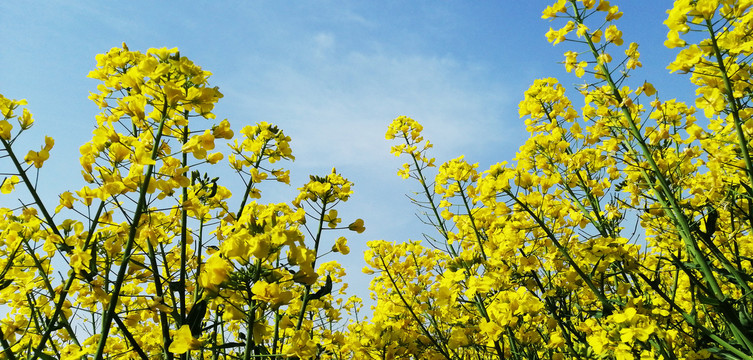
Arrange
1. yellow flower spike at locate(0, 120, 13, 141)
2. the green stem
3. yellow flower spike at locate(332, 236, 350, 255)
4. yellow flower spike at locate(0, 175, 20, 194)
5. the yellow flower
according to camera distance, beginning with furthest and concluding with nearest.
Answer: yellow flower spike at locate(332, 236, 350, 255) < yellow flower spike at locate(0, 175, 20, 194) < yellow flower spike at locate(0, 120, 13, 141) < the green stem < the yellow flower

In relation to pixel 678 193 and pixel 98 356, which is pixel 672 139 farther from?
pixel 98 356

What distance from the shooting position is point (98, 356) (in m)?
1.73

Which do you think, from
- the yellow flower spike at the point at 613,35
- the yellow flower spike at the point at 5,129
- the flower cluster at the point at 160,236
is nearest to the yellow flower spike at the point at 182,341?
the flower cluster at the point at 160,236

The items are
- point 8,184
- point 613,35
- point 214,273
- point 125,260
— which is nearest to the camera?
point 214,273

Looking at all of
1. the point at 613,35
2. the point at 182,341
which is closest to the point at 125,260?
the point at 182,341

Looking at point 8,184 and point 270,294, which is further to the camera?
point 8,184

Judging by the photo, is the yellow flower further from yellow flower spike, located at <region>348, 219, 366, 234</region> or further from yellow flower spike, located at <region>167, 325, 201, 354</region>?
yellow flower spike, located at <region>348, 219, 366, 234</region>

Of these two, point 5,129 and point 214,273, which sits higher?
point 5,129

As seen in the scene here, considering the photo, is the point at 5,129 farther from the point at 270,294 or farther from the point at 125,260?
the point at 270,294

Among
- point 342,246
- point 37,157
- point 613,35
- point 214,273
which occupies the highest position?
point 613,35

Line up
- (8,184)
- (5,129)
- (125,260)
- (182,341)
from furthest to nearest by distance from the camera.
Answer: (8,184)
(5,129)
(125,260)
(182,341)

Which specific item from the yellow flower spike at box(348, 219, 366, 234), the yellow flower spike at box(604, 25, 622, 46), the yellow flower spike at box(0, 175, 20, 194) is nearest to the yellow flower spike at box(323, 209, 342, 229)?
the yellow flower spike at box(348, 219, 366, 234)

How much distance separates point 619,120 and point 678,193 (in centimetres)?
58

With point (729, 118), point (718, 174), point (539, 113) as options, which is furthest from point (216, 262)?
point (539, 113)
